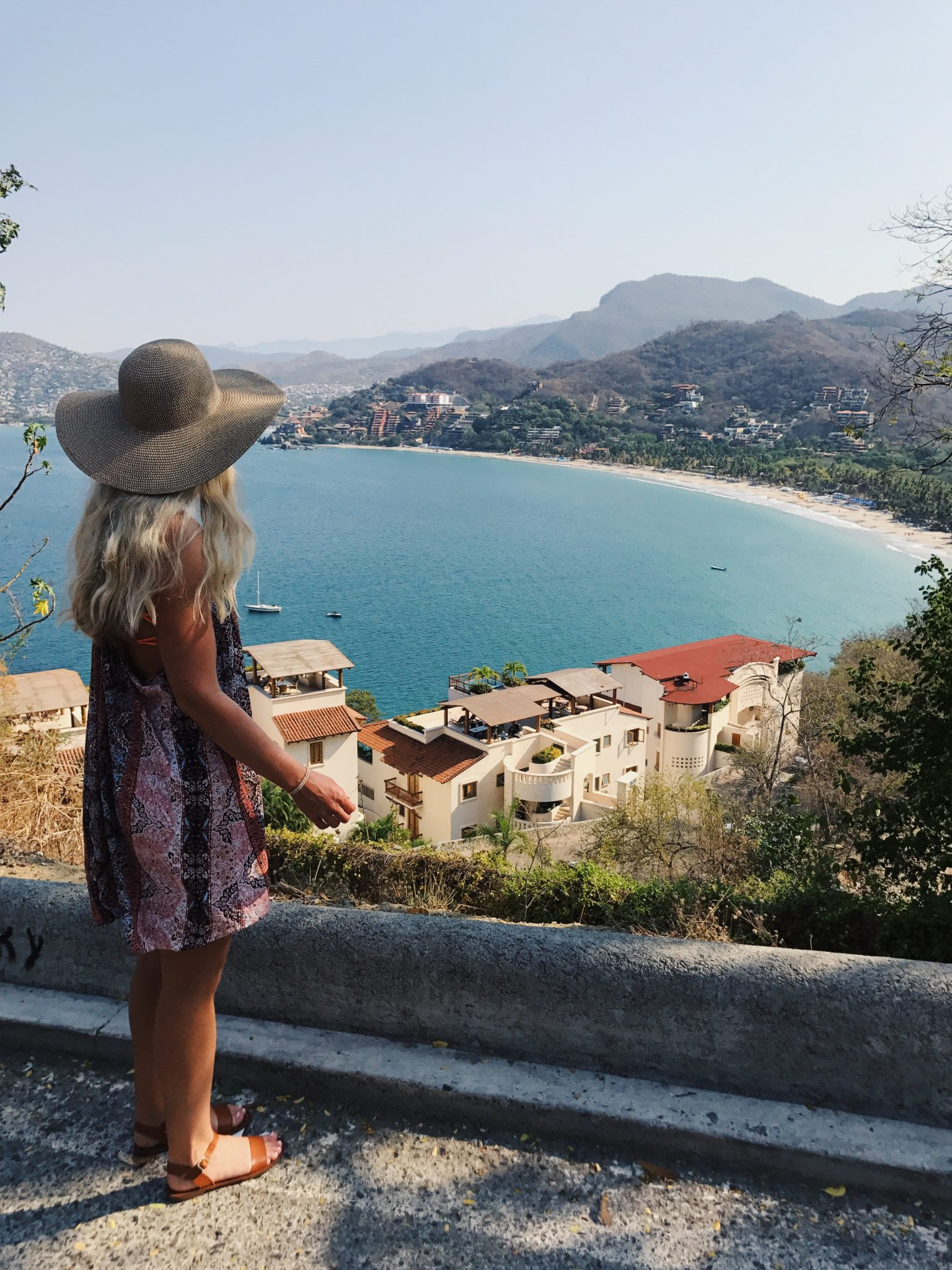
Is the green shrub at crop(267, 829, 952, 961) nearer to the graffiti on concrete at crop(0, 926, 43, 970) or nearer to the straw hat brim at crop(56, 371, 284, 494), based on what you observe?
the graffiti on concrete at crop(0, 926, 43, 970)

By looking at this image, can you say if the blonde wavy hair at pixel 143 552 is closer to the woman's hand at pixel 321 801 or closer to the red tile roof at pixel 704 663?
the woman's hand at pixel 321 801

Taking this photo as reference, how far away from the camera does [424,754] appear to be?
20.9 metres

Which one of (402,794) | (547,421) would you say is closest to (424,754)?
(402,794)

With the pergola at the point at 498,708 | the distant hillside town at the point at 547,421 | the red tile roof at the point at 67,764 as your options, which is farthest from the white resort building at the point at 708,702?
the distant hillside town at the point at 547,421

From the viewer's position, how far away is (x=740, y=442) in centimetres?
12038

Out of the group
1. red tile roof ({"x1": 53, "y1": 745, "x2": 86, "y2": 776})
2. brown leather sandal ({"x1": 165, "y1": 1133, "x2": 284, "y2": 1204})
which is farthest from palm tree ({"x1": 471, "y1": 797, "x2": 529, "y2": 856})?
brown leather sandal ({"x1": 165, "y1": 1133, "x2": 284, "y2": 1204})

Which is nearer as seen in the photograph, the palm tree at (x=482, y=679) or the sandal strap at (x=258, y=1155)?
the sandal strap at (x=258, y=1155)

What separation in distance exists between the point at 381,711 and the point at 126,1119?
30714mm

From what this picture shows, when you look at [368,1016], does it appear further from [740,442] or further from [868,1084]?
[740,442]

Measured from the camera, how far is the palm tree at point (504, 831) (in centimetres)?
1577

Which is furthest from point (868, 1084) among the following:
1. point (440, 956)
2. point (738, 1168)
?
point (440, 956)

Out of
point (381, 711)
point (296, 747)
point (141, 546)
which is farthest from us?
point (381, 711)

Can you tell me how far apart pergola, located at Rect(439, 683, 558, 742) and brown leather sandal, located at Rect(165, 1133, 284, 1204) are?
1841 cm

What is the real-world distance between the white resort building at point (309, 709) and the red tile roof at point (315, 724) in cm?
1
